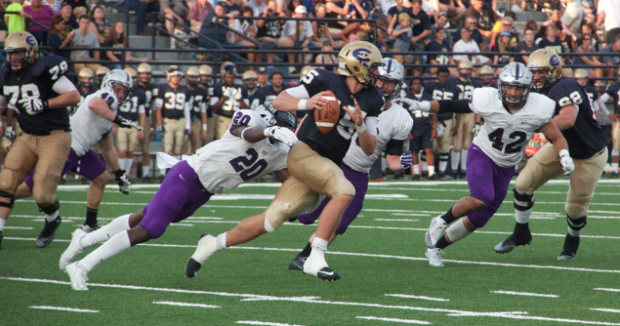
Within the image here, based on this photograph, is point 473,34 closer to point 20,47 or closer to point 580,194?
point 580,194

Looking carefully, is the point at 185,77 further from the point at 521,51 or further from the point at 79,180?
the point at 521,51

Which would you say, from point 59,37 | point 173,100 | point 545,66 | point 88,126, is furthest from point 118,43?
point 545,66

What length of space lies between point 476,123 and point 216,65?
185 inches

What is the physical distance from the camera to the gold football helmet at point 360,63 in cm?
513

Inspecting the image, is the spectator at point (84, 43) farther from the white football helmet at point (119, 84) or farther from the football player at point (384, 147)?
the football player at point (384, 147)

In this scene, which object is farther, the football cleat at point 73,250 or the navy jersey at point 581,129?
the navy jersey at point 581,129

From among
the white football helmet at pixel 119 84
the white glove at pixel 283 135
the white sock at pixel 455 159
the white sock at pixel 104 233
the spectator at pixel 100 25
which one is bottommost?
the white sock at pixel 455 159

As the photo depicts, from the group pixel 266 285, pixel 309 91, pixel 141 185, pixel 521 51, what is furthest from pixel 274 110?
pixel 521 51

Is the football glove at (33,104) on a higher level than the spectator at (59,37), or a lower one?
higher

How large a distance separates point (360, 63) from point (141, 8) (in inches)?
415

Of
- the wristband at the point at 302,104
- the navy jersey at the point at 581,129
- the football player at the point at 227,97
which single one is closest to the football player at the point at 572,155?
the navy jersey at the point at 581,129

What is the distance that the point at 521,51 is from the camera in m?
15.9

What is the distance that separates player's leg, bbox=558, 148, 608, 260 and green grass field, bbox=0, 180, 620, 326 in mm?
176

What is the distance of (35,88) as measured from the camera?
6.55m
